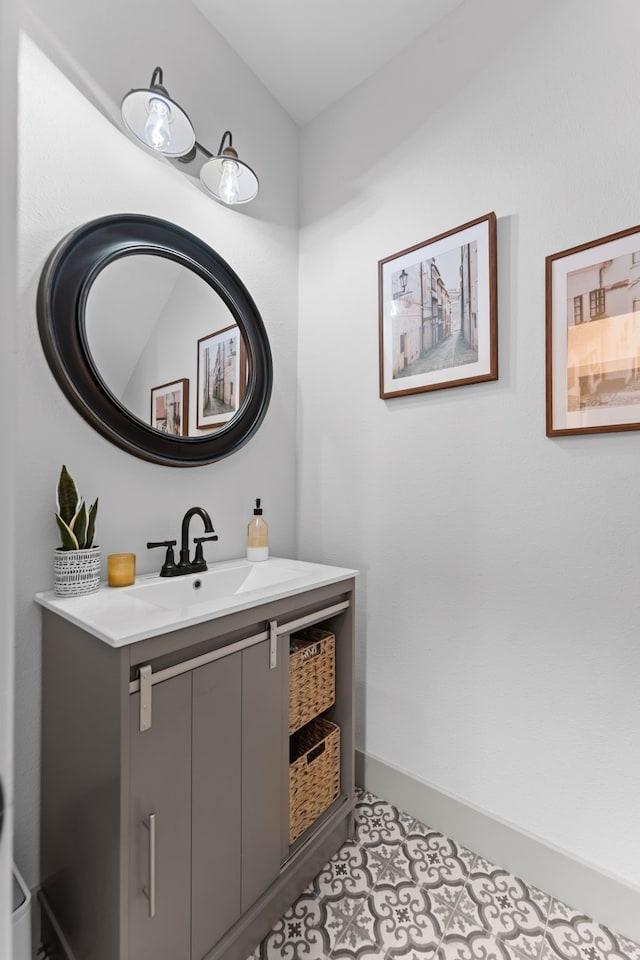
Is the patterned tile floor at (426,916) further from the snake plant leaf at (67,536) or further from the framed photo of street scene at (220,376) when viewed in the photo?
the framed photo of street scene at (220,376)

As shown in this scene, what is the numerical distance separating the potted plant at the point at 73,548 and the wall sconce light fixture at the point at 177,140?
3.39 feet

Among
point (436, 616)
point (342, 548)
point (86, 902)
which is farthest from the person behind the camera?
point (342, 548)

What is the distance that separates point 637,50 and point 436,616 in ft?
5.65

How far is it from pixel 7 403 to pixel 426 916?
164 cm

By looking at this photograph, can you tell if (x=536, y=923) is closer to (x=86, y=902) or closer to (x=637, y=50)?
(x=86, y=902)

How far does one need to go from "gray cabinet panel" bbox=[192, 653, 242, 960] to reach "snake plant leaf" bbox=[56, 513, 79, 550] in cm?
48

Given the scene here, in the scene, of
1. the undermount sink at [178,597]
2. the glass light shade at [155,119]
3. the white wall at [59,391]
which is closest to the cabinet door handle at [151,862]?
the undermount sink at [178,597]

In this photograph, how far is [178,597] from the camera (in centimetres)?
A: 132

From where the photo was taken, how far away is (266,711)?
3.78 ft

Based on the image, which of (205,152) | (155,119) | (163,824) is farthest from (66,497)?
(205,152)

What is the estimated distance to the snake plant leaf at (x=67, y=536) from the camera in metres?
1.14

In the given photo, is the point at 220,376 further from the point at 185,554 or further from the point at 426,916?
the point at 426,916

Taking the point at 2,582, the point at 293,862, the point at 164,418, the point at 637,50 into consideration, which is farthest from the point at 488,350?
the point at 293,862

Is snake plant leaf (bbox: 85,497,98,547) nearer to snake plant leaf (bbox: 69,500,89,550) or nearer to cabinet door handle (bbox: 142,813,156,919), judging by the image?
snake plant leaf (bbox: 69,500,89,550)
